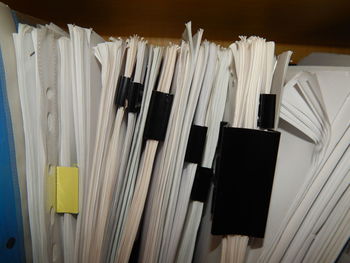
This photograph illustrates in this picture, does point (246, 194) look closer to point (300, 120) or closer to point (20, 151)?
point (300, 120)

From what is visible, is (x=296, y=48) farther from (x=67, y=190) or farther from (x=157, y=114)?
(x=67, y=190)

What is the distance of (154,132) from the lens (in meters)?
0.44

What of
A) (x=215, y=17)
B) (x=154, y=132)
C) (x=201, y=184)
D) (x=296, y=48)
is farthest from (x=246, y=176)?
(x=296, y=48)

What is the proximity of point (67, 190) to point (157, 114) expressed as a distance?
254 mm

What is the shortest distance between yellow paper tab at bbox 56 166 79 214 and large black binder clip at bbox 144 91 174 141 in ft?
0.59

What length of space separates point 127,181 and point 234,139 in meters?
0.26

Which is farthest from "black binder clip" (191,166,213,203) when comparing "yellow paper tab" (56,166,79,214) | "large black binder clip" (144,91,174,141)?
"yellow paper tab" (56,166,79,214)

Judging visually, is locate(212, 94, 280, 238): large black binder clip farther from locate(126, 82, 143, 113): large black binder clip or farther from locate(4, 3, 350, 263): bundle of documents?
locate(126, 82, 143, 113): large black binder clip

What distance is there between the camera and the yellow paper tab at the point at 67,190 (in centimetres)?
46

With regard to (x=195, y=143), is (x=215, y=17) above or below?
above

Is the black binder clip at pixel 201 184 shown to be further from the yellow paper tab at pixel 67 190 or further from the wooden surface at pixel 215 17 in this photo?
the wooden surface at pixel 215 17

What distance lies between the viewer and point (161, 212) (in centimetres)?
46

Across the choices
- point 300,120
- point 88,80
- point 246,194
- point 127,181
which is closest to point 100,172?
point 127,181

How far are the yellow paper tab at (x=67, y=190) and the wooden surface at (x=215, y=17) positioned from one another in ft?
1.65
